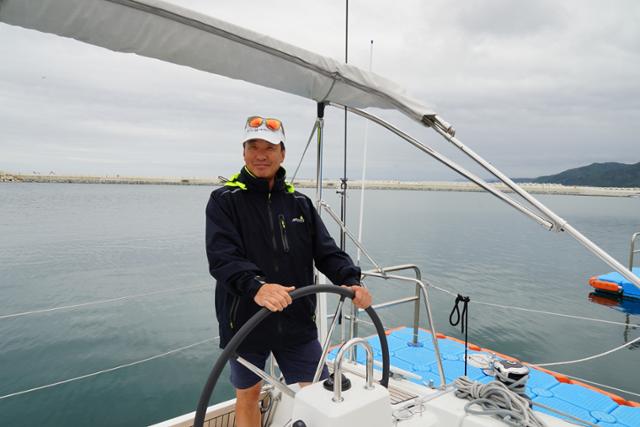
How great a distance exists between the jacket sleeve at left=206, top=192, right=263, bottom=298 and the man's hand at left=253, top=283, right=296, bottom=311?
106mm

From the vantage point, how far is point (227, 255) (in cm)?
141

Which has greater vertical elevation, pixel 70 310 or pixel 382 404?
pixel 382 404

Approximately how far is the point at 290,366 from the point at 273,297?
702 millimetres

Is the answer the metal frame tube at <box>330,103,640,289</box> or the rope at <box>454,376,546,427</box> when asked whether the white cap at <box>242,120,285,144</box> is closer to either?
the metal frame tube at <box>330,103,640,289</box>

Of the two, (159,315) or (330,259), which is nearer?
(330,259)

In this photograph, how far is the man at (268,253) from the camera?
1527mm

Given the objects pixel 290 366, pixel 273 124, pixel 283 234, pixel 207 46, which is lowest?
pixel 290 366

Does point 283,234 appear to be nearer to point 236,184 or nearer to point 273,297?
point 236,184

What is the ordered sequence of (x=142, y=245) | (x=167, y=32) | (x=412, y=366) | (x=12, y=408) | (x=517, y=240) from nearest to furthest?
1. (x=167, y=32)
2. (x=412, y=366)
3. (x=12, y=408)
4. (x=142, y=245)
5. (x=517, y=240)

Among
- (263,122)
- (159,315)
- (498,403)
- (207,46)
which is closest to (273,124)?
(263,122)

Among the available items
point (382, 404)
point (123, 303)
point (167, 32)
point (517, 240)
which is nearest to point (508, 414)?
point (382, 404)

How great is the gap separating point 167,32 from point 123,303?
8.33 meters

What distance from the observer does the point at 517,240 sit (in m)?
19.8

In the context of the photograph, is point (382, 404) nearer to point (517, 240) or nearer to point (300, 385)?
point (300, 385)
